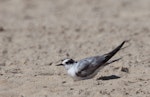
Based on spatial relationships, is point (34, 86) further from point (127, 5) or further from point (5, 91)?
point (127, 5)

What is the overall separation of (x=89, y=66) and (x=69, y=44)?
2881 millimetres

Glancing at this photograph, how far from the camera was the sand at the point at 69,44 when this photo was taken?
782cm

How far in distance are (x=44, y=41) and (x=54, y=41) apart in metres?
0.18

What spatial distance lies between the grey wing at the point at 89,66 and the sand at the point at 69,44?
12cm

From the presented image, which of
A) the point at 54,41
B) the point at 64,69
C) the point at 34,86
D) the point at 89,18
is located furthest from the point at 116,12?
the point at 34,86

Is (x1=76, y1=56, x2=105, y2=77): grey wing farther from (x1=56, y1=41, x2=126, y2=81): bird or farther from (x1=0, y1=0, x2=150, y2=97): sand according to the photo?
(x1=0, y1=0, x2=150, y2=97): sand

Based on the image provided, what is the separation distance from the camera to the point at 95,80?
8.24 m

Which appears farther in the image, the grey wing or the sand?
the grey wing

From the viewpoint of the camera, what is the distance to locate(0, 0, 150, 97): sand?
7824 mm

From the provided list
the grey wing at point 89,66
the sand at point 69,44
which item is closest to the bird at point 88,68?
the grey wing at point 89,66

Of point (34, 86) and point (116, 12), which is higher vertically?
point (116, 12)

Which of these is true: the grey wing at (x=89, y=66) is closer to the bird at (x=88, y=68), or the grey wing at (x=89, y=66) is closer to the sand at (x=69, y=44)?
the bird at (x=88, y=68)

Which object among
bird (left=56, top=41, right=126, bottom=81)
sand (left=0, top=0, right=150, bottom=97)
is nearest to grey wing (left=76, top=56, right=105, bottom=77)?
bird (left=56, top=41, right=126, bottom=81)

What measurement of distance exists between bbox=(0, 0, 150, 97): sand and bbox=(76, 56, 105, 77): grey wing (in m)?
0.12
